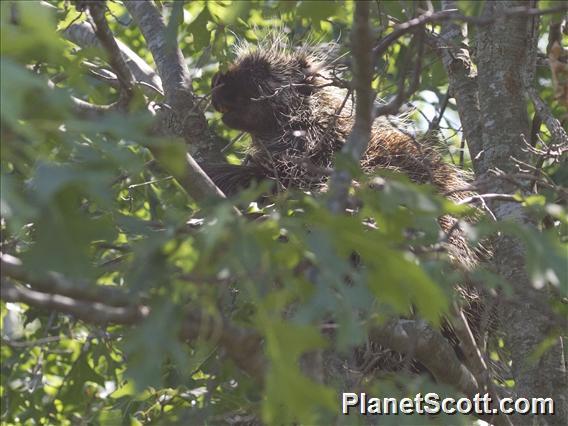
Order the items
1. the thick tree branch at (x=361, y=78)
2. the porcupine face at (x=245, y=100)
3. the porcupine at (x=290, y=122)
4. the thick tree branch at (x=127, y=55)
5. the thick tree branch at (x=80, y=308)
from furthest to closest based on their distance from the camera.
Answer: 1. the porcupine face at (x=245, y=100)
2. the porcupine at (x=290, y=122)
3. the thick tree branch at (x=127, y=55)
4. the thick tree branch at (x=361, y=78)
5. the thick tree branch at (x=80, y=308)

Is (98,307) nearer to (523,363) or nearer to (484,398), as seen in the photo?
(484,398)

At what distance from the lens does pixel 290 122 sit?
4.52 metres

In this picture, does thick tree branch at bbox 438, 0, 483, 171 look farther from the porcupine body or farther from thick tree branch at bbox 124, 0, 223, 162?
thick tree branch at bbox 124, 0, 223, 162

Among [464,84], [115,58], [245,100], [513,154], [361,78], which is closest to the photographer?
[361,78]

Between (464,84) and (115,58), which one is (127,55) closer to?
(464,84)

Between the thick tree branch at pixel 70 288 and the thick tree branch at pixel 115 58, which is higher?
the thick tree branch at pixel 115 58

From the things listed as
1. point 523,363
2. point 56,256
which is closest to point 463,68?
point 523,363

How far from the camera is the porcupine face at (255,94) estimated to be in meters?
4.46

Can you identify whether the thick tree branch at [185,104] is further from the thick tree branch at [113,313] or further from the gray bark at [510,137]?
the thick tree branch at [113,313]

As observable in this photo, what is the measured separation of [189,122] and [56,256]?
7.42ft

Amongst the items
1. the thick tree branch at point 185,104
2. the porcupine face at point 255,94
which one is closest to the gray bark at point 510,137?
the thick tree branch at point 185,104

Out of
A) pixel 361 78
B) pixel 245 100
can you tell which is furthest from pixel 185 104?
pixel 361 78

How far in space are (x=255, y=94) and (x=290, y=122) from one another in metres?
0.23

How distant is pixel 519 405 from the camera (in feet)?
8.73
